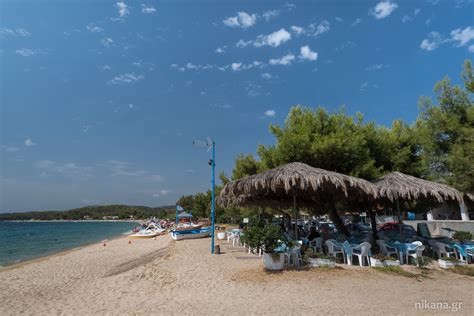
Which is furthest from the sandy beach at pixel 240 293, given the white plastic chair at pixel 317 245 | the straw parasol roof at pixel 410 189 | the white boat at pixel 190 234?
the white boat at pixel 190 234

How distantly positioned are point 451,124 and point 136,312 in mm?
12413

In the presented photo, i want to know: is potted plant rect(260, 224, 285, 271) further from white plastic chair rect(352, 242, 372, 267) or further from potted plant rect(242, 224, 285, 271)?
white plastic chair rect(352, 242, 372, 267)

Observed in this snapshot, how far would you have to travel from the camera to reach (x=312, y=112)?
12758mm

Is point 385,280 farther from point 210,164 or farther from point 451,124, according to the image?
point 451,124

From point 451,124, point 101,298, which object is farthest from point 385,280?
point 451,124

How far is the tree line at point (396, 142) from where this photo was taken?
1027 centimetres

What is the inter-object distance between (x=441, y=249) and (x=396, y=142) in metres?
6.29

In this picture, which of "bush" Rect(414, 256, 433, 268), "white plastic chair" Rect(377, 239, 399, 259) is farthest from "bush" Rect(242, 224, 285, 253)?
"bush" Rect(414, 256, 433, 268)

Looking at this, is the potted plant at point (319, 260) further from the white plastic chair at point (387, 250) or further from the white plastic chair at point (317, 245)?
the white plastic chair at point (387, 250)

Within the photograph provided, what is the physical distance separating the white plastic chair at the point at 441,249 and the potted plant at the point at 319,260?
3.52m

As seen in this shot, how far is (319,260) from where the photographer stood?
7.06m

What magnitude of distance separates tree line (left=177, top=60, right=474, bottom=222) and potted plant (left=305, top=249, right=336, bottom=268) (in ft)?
16.3

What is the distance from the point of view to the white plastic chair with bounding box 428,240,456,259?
787 cm

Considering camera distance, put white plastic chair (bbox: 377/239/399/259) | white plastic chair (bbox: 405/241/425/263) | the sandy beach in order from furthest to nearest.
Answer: white plastic chair (bbox: 377/239/399/259), white plastic chair (bbox: 405/241/425/263), the sandy beach
